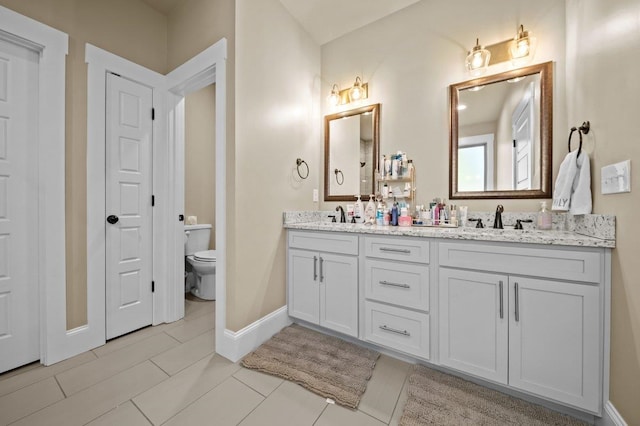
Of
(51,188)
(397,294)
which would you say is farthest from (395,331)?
(51,188)

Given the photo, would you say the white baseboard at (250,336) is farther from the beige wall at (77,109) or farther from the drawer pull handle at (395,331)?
the beige wall at (77,109)

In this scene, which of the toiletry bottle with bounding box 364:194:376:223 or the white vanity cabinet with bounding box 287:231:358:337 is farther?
the toiletry bottle with bounding box 364:194:376:223

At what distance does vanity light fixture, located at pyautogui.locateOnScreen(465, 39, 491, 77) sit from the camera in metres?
1.89

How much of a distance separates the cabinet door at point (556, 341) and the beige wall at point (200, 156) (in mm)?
3332

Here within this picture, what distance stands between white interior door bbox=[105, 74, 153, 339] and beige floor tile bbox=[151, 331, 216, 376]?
56 cm

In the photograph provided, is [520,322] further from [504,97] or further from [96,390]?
[96,390]

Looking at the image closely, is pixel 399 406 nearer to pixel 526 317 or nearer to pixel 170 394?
pixel 526 317

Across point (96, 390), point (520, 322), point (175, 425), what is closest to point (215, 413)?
point (175, 425)

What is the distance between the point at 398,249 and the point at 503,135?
121 cm

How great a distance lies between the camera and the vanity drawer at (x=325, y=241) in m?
1.90

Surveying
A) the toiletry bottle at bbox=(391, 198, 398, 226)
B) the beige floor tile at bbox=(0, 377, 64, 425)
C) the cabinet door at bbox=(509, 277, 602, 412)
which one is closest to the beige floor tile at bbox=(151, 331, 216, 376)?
the beige floor tile at bbox=(0, 377, 64, 425)

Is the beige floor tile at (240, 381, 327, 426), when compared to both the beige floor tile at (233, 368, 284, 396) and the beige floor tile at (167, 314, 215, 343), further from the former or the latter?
the beige floor tile at (167, 314, 215, 343)

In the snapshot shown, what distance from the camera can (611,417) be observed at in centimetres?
111

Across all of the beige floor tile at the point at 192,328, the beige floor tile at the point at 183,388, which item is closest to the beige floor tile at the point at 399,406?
the beige floor tile at the point at 183,388
